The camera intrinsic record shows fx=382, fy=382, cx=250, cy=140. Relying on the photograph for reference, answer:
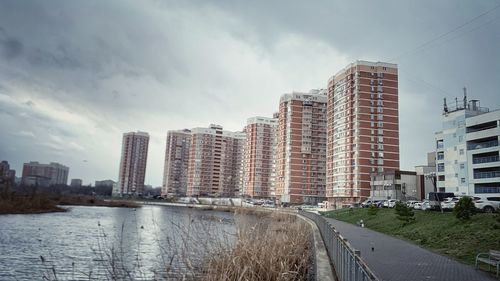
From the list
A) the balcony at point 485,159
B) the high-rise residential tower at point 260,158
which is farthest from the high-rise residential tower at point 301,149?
the balcony at point 485,159

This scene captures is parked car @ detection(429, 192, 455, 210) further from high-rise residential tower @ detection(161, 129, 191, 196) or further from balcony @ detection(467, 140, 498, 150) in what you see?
high-rise residential tower @ detection(161, 129, 191, 196)

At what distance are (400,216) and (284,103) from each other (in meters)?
77.6

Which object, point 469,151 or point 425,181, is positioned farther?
point 425,181

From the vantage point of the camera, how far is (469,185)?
53812 mm

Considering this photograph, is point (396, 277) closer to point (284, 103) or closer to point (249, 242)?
point (249, 242)

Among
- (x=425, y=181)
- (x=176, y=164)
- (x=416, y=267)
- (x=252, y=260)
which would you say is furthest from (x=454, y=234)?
(x=176, y=164)

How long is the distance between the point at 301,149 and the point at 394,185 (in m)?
33.3

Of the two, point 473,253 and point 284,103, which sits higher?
point 284,103

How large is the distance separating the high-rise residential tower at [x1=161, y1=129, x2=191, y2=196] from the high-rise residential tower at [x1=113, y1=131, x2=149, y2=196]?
1340 cm

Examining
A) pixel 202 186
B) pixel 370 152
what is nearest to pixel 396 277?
pixel 370 152

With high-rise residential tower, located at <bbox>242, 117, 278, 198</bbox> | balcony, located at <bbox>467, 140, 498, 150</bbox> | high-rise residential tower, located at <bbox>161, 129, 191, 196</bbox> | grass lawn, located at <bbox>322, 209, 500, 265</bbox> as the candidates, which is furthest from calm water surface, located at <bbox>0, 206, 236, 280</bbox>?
high-rise residential tower, located at <bbox>161, 129, 191, 196</bbox>

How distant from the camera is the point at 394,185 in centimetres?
6775

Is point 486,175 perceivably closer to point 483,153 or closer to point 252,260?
point 483,153

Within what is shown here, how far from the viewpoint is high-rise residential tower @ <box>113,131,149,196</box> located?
529 feet
